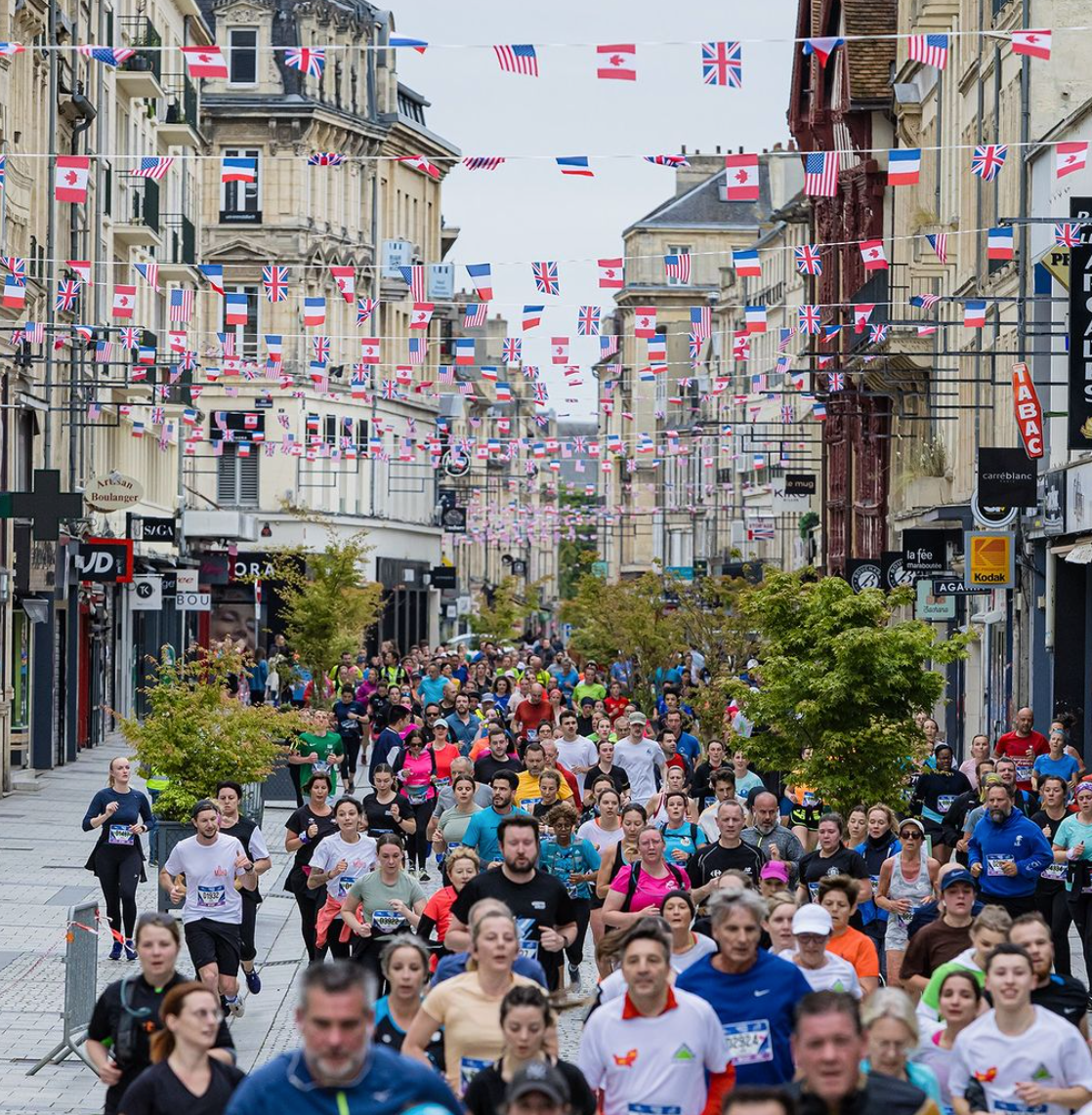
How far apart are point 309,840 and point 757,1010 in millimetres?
7663

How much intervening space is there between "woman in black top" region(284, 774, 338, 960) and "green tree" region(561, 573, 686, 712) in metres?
25.8

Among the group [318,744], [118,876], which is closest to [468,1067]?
[118,876]

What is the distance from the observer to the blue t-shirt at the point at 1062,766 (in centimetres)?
2183

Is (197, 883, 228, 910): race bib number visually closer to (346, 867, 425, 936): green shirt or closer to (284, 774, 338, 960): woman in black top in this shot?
(284, 774, 338, 960): woman in black top

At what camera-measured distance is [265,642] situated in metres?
73.7

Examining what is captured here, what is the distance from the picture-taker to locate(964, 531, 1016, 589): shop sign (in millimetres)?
32938

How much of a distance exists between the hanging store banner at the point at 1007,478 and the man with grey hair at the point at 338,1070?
2614cm

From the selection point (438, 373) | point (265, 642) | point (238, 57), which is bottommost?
point (265, 642)

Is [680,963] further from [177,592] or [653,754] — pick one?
[177,592]

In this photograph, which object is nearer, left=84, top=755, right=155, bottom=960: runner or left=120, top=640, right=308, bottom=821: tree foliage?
left=84, top=755, right=155, bottom=960: runner

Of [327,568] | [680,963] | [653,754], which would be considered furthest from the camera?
[327,568]

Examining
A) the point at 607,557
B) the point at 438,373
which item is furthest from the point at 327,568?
the point at 607,557

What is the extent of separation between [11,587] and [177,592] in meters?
14.2

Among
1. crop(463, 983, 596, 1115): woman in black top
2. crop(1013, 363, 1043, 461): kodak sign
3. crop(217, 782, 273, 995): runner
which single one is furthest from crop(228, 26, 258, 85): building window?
crop(463, 983, 596, 1115): woman in black top
